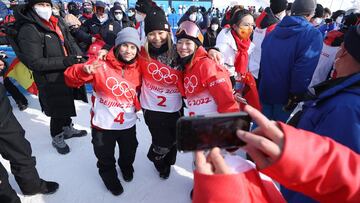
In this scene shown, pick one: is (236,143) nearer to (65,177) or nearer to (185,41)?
(185,41)

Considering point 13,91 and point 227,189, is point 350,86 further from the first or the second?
point 13,91

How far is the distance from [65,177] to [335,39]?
3.60 meters

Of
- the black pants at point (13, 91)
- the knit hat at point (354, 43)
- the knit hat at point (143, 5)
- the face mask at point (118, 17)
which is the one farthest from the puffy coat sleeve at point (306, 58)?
the black pants at point (13, 91)

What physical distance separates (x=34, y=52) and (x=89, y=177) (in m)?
1.55

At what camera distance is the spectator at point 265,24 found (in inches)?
145

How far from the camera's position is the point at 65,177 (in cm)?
286

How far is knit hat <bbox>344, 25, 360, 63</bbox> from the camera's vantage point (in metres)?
1.08

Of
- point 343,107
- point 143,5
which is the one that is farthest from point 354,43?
point 143,5

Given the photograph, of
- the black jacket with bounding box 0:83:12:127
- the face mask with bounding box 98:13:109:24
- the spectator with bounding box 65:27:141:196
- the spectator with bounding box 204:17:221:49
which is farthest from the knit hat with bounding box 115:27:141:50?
the spectator with bounding box 204:17:221:49

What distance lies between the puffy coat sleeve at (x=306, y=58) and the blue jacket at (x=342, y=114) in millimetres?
1621

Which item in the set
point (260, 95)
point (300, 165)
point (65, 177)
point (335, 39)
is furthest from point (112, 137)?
point (335, 39)

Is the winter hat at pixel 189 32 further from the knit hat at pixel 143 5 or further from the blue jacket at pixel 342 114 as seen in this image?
the knit hat at pixel 143 5

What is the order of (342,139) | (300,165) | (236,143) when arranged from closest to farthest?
(300,165), (236,143), (342,139)

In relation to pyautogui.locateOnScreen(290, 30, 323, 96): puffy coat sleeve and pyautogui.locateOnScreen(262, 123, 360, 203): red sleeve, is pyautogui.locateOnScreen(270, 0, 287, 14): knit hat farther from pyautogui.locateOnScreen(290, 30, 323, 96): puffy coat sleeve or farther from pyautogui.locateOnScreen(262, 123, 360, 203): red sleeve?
pyautogui.locateOnScreen(262, 123, 360, 203): red sleeve
